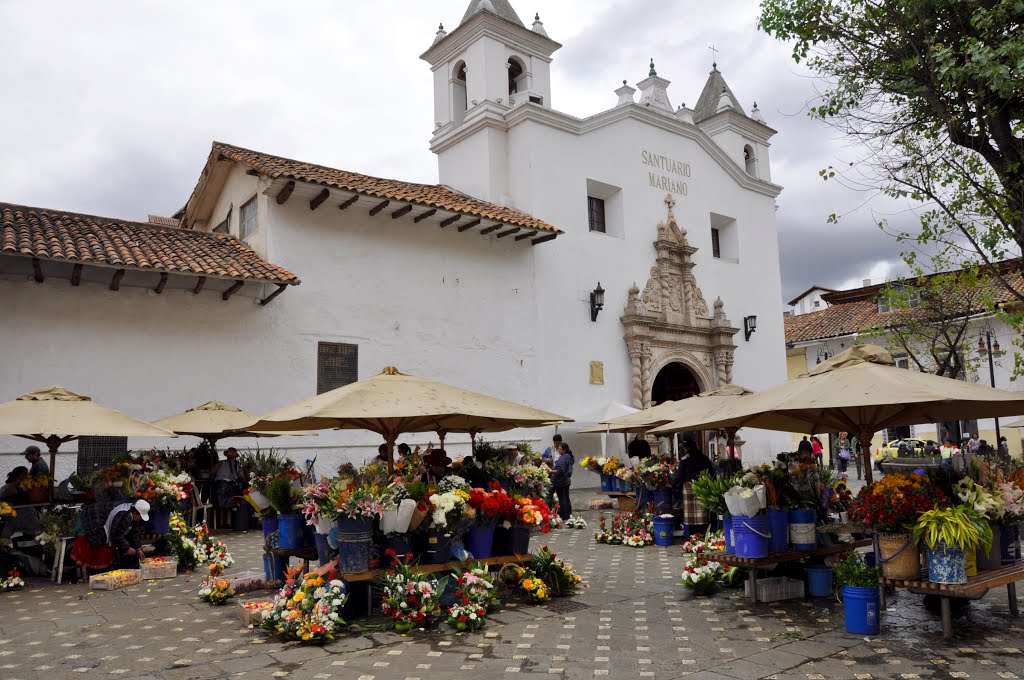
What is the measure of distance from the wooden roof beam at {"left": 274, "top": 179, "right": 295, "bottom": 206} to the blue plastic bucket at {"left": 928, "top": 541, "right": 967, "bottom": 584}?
39.5 ft

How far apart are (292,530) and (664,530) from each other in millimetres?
6002

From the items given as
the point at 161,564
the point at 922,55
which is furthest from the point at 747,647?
the point at 922,55

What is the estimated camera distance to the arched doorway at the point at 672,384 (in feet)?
75.0

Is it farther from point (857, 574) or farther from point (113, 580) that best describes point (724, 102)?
point (113, 580)

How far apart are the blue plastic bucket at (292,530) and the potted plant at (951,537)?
555 centimetres

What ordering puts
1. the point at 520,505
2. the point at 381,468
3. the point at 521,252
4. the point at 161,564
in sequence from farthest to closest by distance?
the point at 521,252 < the point at 161,564 < the point at 520,505 < the point at 381,468

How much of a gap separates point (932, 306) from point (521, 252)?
12263 millimetres

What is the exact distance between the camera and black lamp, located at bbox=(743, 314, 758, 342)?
23.3 metres

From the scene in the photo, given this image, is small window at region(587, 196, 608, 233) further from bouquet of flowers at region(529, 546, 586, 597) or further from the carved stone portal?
bouquet of flowers at region(529, 546, 586, 597)

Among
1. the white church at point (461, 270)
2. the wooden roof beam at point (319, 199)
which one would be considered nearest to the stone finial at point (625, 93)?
the white church at point (461, 270)

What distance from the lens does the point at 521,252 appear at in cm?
1847

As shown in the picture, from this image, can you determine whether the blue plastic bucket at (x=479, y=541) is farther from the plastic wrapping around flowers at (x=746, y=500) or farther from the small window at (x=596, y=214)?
the small window at (x=596, y=214)

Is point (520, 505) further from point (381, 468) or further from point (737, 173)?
point (737, 173)

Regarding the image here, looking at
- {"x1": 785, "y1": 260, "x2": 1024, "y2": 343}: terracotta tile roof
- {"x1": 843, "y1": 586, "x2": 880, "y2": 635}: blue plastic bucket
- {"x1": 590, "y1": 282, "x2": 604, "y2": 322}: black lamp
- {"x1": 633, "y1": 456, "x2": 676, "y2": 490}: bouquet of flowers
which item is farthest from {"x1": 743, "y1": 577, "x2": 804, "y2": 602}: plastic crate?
{"x1": 785, "y1": 260, "x2": 1024, "y2": 343}: terracotta tile roof
